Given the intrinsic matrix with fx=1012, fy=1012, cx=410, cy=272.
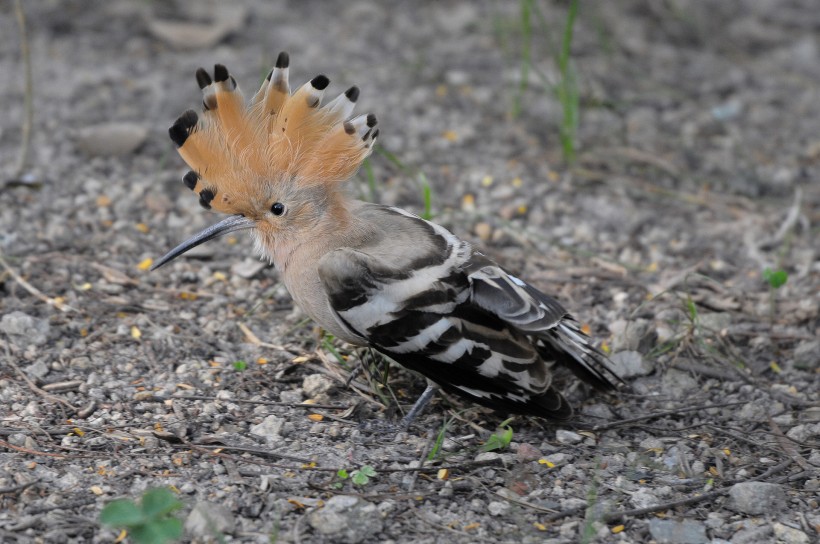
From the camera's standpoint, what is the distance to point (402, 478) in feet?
11.2

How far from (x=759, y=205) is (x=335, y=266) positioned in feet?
9.45

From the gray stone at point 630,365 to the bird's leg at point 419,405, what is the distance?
2.71ft

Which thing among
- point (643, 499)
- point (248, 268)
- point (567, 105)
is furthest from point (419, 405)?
point (567, 105)

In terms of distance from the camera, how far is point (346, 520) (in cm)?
310

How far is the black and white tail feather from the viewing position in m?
3.63

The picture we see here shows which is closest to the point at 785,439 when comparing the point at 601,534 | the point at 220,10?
the point at 601,534

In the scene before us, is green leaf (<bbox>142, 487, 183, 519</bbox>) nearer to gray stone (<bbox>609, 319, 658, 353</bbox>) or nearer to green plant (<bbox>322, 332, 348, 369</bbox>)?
green plant (<bbox>322, 332, 348, 369</bbox>)

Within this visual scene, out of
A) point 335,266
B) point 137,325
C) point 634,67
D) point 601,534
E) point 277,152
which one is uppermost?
point 634,67

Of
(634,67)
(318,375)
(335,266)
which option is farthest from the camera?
(634,67)

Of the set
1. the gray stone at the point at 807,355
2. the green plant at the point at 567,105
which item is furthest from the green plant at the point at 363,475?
the green plant at the point at 567,105

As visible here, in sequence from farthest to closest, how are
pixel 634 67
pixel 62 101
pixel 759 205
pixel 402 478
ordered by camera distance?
1. pixel 634 67
2. pixel 62 101
3. pixel 759 205
4. pixel 402 478

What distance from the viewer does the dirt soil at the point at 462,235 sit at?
3.30 meters

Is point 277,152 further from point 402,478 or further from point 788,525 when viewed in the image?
point 788,525

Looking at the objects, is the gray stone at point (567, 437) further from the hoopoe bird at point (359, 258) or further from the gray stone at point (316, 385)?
the gray stone at point (316, 385)
